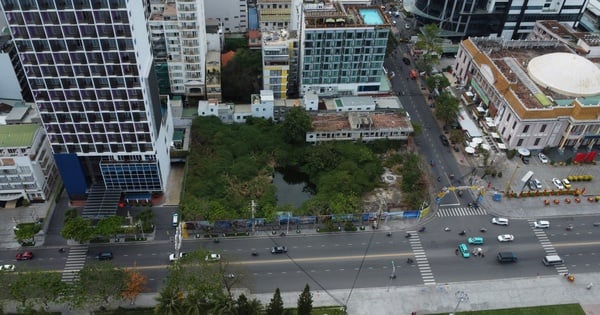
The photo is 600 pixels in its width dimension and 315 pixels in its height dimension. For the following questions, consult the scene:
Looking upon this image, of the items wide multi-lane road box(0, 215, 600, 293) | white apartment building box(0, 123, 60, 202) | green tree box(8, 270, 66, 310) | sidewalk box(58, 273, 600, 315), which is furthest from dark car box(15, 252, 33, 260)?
sidewalk box(58, 273, 600, 315)

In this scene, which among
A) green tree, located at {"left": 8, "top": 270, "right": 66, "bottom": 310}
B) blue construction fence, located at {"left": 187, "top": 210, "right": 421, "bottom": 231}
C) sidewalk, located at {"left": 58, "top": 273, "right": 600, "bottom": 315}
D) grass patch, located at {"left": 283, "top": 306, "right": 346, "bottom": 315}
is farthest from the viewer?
blue construction fence, located at {"left": 187, "top": 210, "right": 421, "bottom": 231}

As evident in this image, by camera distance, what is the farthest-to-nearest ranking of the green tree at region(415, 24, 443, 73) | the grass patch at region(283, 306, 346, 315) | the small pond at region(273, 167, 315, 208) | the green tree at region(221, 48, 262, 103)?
the green tree at region(415, 24, 443, 73) → the green tree at region(221, 48, 262, 103) → the small pond at region(273, 167, 315, 208) → the grass patch at region(283, 306, 346, 315)

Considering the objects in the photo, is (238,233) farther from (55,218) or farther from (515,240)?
(515,240)

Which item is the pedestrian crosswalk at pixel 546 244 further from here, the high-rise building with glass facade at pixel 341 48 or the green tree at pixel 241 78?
the green tree at pixel 241 78

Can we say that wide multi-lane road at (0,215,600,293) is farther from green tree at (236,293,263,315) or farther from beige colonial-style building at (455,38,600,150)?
beige colonial-style building at (455,38,600,150)

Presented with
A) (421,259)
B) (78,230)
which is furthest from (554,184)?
(78,230)

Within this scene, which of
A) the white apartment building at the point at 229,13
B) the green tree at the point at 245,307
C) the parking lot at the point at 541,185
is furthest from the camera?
the white apartment building at the point at 229,13

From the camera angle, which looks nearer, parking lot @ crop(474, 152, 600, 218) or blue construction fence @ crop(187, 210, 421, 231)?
blue construction fence @ crop(187, 210, 421, 231)

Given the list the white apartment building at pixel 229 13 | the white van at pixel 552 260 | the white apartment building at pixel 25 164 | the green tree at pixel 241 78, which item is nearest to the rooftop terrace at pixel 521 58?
the white van at pixel 552 260
